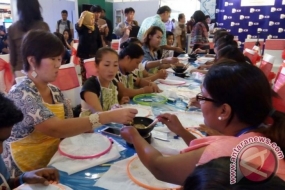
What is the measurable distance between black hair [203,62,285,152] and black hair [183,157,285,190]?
41 centimetres

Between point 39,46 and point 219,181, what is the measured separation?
111cm

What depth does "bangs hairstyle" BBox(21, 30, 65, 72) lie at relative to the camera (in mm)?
1222

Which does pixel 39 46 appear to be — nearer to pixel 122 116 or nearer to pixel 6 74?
pixel 122 116

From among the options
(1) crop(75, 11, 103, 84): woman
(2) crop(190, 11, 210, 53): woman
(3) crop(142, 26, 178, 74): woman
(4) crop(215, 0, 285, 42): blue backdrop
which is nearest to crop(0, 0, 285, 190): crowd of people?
(3) crop(142, 26, 178, 74): woman

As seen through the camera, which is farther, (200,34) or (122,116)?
(200,34)

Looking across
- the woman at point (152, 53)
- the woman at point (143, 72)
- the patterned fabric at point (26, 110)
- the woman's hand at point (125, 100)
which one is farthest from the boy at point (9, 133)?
the woman at point (152, 53)

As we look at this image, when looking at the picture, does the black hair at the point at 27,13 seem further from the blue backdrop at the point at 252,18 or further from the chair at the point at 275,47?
the blue backdrop at the point at 252,18

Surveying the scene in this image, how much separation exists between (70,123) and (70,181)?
12.2 inches

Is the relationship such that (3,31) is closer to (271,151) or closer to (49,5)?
(49,5)

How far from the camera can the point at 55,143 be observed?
51.4 inches

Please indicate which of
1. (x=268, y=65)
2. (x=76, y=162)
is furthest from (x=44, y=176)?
(x=268, y=65)

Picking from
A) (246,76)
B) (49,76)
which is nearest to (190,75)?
(49,76)

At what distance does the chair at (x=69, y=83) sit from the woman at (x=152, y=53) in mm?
1159

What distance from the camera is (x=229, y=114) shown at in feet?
2.71
